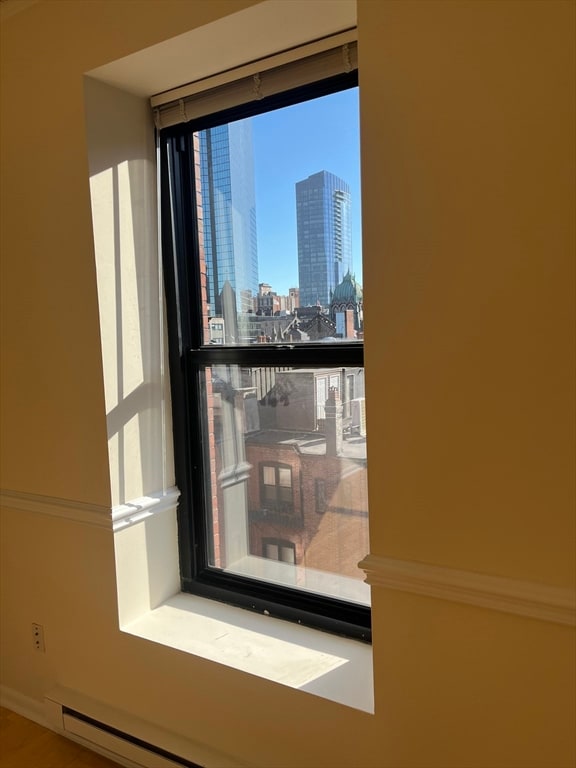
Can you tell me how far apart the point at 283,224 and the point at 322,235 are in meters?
0.16

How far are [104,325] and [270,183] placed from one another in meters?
0.73

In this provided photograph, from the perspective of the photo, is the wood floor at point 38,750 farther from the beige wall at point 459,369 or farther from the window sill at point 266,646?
the beige wall at point 459,369

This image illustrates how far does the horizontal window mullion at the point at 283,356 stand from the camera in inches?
69.5

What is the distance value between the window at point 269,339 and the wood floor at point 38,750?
662 mm

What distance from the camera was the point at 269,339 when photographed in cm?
196

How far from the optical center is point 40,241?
2.00 meters

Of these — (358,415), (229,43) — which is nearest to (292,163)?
(229,43)

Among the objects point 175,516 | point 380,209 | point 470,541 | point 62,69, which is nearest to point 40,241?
point 62,69

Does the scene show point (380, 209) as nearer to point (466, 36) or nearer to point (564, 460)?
point (466, 36)

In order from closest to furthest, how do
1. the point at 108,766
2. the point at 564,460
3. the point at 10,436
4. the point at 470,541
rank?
the point at 564,460 < the point at 470,541 < the point at 108,766 < the point at 10,436

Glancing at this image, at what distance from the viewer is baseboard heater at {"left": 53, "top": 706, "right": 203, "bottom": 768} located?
188 centimetres

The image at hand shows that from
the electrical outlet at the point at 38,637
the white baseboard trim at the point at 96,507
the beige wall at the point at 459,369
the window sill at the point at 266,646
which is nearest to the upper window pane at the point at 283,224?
the beige wall at the point at 459,369

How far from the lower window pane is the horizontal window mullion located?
29 mm

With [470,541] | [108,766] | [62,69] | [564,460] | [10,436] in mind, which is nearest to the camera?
[564,460]
